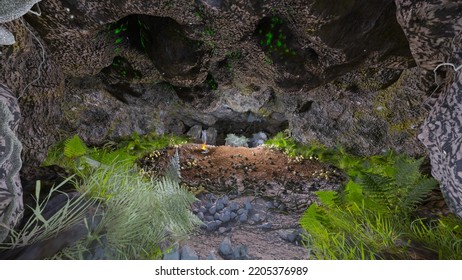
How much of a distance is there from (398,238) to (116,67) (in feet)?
8.17

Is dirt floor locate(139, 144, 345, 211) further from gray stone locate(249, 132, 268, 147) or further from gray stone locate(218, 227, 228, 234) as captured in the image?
gray stone locate(218, 227, 228, 234)

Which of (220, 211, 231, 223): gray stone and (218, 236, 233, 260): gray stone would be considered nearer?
(218, 236, 233, 260): gray stone

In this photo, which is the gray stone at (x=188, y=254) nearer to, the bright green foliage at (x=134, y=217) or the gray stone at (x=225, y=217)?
the bright green foliage at (x=134, y=217)

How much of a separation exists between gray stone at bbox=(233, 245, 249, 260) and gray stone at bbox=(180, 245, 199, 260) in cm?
19

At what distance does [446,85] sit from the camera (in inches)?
59.6

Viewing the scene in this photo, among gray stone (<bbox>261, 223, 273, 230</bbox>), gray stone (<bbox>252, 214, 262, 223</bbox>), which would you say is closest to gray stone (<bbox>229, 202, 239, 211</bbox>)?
gray stone (<bbox>252, 214, 262, 223</bbox>)

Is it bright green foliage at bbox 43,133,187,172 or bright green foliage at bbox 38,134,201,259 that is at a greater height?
bright green foliage at bbox 38,134,201,259

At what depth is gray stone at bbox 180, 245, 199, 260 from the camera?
4.52ft

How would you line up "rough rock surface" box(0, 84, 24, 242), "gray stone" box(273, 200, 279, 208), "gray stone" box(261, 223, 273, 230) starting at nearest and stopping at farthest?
"rough rock surface" box(0, 84, 24, 242) → "gray stone" box(261, 223, 273, 230) → "gray stone" box(273, 200, 279, 208)

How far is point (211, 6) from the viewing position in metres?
1.69

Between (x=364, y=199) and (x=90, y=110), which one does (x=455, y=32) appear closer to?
(x=364, y=199)

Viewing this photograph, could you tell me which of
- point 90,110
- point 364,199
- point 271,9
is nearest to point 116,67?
point 90,110

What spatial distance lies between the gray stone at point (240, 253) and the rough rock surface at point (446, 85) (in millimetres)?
920

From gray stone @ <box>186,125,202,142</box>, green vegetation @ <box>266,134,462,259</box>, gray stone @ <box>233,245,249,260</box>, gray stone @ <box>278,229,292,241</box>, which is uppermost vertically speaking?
green vegetation @ <box>266,134,462,259</box>
